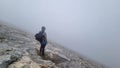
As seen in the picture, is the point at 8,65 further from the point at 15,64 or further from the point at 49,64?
the point at 49,64

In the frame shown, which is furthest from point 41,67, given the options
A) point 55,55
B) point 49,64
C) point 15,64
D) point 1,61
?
point 55,55

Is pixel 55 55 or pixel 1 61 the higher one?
pixel 1 61

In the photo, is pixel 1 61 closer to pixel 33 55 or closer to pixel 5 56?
pixel 5 56

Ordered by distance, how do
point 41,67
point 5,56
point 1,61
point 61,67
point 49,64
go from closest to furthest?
point 1,61
point 5,56
point 41,67
point 49,64
point 61,67

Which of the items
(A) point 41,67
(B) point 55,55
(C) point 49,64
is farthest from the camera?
(B) point 55,55

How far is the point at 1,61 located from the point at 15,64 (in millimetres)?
1115

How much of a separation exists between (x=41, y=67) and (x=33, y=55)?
266cm

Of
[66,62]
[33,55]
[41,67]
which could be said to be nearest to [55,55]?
[66,62]

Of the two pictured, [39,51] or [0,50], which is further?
[39,51]

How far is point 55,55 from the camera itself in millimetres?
21188

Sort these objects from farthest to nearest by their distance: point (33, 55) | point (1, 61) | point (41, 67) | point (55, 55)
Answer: point (55, 55)
point (33, 55)
point (41, 67)
point (1, 61)

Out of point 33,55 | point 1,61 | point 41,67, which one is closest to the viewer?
point 1,61

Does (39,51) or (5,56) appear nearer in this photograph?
(5,56)

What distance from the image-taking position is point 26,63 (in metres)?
14.7
